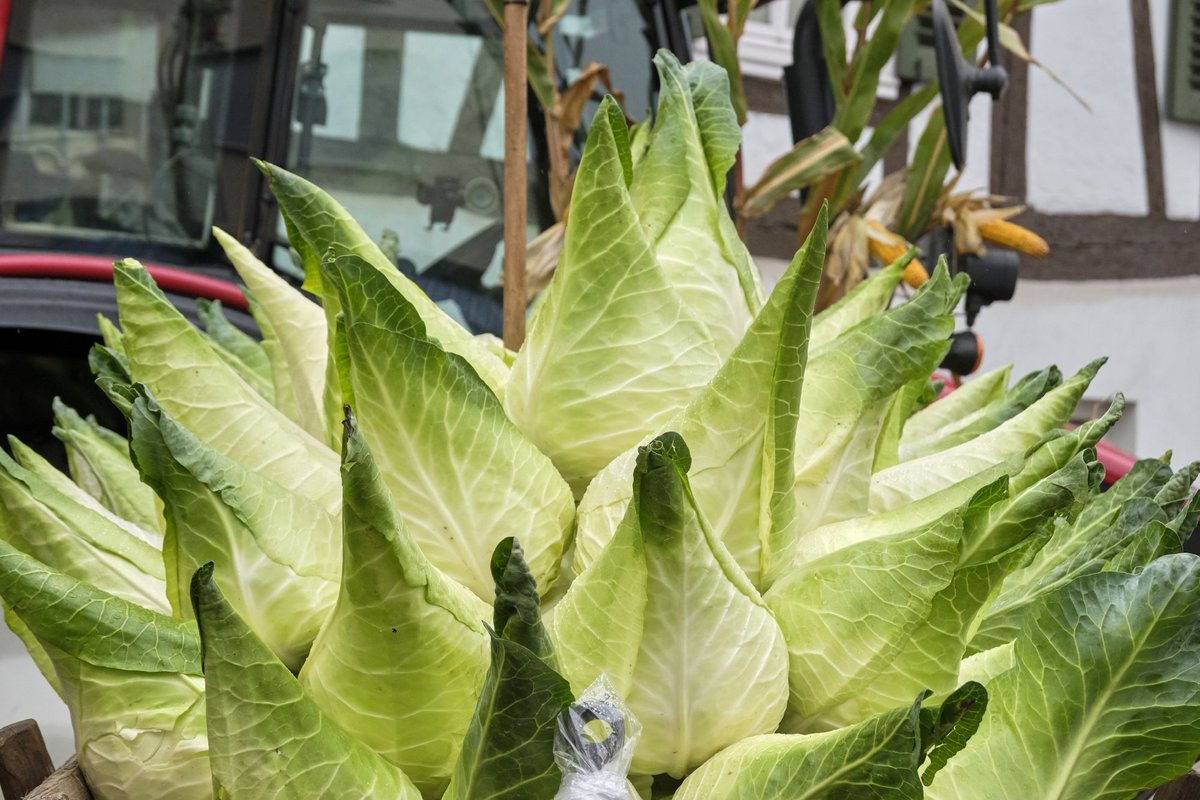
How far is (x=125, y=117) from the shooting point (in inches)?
81.5

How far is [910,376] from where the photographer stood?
64 centimetres

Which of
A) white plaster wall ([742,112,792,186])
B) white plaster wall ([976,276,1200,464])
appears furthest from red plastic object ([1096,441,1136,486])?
white plaster wall ([976,276,1200,464])

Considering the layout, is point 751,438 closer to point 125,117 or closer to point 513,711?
point 513,711

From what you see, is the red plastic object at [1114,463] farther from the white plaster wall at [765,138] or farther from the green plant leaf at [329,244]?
the white plaster wall at [765,138]

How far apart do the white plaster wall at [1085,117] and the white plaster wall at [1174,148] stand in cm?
18

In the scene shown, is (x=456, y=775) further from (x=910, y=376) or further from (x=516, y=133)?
(x=516, y=133)

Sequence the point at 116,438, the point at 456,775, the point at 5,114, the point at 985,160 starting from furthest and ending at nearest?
the point at 985,160 < the point at 5,114 < the point at 116,438 < the point at 456,775

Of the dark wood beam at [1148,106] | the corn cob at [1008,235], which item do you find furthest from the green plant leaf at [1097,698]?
the dark wood beam at [1148,106]

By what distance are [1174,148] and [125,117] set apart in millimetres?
6246

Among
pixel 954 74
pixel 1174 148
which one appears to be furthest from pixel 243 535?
pixel 1174 148

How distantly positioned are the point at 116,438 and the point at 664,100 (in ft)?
1.74

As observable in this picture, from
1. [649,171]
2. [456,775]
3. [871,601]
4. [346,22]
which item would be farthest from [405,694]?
[346,22]

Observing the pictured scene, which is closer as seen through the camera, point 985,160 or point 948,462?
point 948,462

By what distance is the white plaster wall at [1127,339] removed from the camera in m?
6.54
